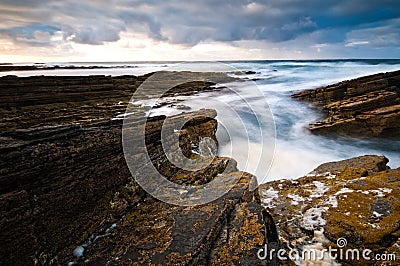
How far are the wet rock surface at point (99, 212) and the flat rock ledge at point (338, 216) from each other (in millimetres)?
493

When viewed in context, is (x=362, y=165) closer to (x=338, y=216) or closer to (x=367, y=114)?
(x=338, y=216)

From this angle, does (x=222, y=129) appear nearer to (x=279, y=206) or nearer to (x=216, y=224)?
(x=279, y=206)

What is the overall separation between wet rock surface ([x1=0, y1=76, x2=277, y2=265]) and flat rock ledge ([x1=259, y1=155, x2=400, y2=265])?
493mm

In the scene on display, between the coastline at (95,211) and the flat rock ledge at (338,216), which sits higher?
the coastline at (95,211)

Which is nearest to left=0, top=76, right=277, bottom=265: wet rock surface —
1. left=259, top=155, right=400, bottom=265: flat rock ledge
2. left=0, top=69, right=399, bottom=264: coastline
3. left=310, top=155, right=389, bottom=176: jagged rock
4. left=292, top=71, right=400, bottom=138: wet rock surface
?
left=0, top=69, right=399, bottom=264: coastline

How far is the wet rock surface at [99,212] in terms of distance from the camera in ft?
7.68

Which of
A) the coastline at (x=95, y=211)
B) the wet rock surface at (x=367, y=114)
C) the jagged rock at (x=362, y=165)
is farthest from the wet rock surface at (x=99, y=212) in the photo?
the wet rock surface at (x=367, y=114)

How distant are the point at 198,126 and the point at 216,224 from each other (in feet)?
11.4

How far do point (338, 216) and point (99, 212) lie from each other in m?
3.21

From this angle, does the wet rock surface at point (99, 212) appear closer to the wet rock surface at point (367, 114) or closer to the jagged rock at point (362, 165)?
the jagged rock at point (362, 165)

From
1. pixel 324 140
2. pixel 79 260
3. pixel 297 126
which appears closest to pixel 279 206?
pixel 79 260

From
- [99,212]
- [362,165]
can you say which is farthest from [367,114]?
[99,212]

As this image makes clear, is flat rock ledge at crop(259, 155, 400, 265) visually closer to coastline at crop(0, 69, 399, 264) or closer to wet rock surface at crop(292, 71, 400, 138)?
coastline at crop(0, 69, 399, 264)

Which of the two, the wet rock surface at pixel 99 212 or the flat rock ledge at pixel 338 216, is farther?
the flat rock ledge at pixel 338 216
